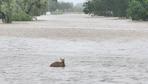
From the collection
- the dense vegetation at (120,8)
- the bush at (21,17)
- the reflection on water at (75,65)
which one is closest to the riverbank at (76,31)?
the reflection on water at (75,65)

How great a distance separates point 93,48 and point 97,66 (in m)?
8.77

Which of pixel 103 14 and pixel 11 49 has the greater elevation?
pixel 11 49

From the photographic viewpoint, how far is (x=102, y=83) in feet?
49.1

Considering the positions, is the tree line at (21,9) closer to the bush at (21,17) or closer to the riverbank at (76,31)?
the bush at (21,17)

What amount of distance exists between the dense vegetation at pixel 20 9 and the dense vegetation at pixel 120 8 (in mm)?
15091

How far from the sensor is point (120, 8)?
4978 inches

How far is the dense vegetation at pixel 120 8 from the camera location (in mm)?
85000

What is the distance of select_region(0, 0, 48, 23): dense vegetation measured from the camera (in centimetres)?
6869

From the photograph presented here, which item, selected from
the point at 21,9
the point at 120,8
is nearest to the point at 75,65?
the point at 21,9

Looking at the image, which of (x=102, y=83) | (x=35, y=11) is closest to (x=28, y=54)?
(x=102, y=83)

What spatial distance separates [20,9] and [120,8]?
152 feet

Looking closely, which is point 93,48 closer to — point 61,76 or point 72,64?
point 72,64

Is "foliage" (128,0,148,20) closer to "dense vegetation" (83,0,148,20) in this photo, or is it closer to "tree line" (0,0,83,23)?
"dense vegetation" (83,0,148,20)

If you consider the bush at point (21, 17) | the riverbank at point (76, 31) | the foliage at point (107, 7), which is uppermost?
the riverbank at point (76, 31)
